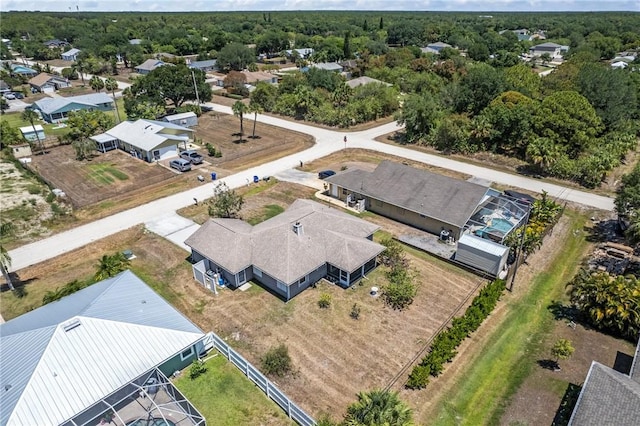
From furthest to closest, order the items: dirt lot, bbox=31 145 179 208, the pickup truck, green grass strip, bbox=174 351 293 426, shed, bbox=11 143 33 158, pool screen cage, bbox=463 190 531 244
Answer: shed, bbox=11 143 33 158
the pickup truck
dirt lot, bbox=31 145 179 208
pool screen cage, bbox=463 190 531 244
green grass strip, bbox=174 351 293 426

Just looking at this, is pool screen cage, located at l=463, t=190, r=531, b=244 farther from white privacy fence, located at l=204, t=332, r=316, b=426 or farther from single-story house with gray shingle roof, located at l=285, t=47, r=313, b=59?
single-story house with gray shingle roof, located at l=285, t=47, r=313, b=59

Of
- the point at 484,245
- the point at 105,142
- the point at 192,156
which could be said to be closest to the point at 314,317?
the point at 484,245

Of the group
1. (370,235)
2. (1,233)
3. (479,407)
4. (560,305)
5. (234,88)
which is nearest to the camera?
(479,407)

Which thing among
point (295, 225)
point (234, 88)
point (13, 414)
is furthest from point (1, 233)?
point (234, 88)

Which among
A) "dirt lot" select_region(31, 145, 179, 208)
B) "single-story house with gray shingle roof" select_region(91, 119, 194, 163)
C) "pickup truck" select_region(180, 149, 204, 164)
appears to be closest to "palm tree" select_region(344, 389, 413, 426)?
"dirt lot" select_region(31, 145, 179, 208)

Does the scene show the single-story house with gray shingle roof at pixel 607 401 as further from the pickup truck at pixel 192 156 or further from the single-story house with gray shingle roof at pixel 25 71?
the single-story house with gray shingle roof at pixel 25 71

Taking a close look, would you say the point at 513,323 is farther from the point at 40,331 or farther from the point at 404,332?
the point at 40,331
